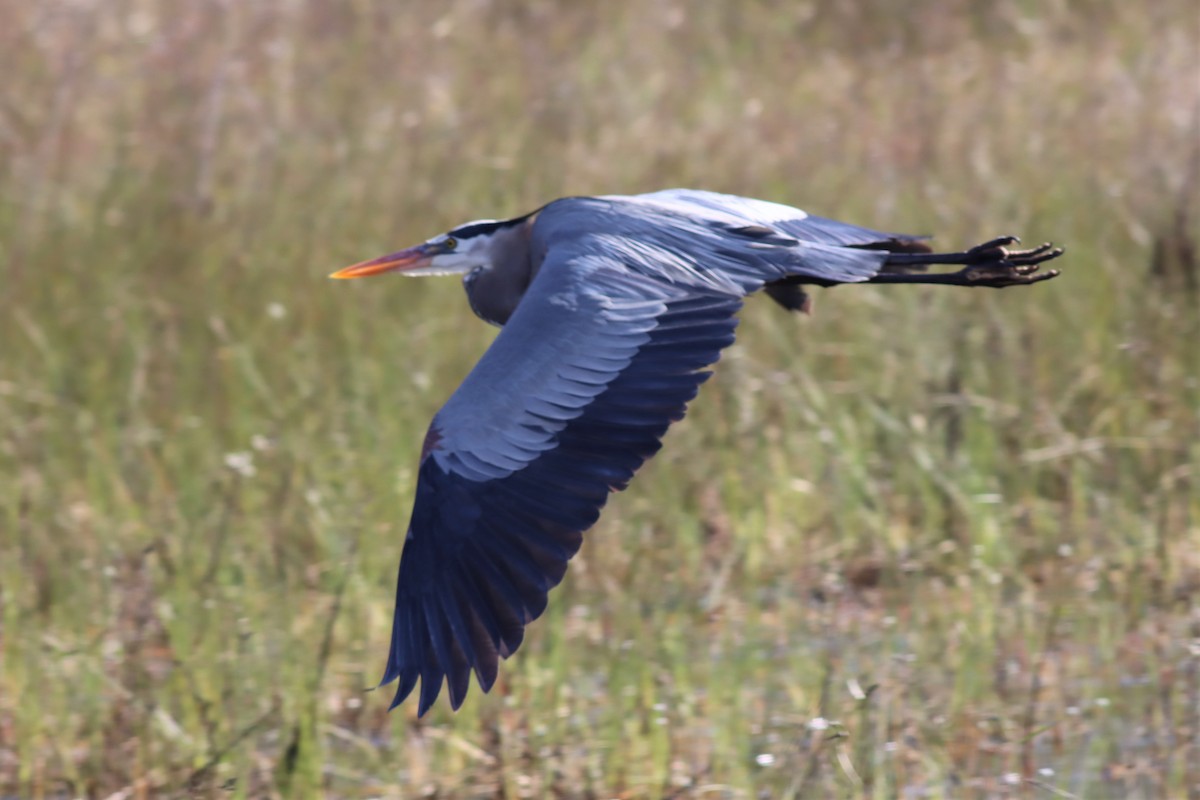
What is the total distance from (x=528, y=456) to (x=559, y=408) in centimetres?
11

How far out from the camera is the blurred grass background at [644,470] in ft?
13.1

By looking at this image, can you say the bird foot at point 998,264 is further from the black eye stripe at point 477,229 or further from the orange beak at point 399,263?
the orange beak at point 399,263

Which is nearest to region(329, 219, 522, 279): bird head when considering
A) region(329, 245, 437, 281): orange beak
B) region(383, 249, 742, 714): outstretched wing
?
region(329, 245, 437, 281): orange beak

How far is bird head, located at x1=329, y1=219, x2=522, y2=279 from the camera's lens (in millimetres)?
4496

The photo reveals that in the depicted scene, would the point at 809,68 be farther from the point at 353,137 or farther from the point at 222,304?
the point at 222,304

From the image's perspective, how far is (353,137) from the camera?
7.15 meters

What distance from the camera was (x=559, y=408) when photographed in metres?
3.45

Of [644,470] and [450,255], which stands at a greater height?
[450,255]

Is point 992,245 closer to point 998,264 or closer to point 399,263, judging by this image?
point 998,264

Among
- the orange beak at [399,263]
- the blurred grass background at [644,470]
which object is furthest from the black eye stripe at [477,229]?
the blurred grass background at [644,470]

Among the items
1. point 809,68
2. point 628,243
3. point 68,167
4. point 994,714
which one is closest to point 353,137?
point 68,167

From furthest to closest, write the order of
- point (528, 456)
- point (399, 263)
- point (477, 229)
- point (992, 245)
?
point (399, 263), point (477, 229), point (992, 245), point (528, 456)

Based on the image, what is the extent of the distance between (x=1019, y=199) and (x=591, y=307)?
3149 mm

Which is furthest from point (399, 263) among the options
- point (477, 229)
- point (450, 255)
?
point (477, 229)
